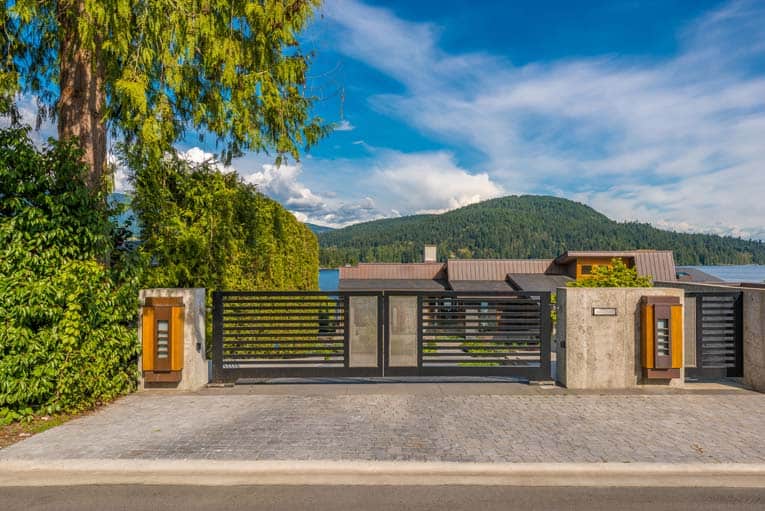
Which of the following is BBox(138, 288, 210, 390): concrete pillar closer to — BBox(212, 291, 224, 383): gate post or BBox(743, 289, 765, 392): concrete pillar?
BBox(212, 291, 224, 383): gate post

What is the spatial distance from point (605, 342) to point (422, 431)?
3179 mm

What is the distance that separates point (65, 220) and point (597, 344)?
701 cm

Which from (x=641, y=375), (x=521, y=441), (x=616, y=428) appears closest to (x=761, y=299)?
(x=641, y=375)

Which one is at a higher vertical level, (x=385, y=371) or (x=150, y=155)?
(x=150, y=155)

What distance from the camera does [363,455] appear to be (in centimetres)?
405

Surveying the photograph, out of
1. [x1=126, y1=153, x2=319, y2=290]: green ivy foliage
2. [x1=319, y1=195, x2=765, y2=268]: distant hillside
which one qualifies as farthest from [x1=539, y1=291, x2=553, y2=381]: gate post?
[x1=319, y1=195, x2=765, y2=268]: distant hillside

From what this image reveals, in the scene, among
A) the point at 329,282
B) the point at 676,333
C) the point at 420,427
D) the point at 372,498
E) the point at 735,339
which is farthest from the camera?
the point at 329,282

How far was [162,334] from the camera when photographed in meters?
5.93

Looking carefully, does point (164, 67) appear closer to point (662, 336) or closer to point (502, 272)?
point (662, 336)

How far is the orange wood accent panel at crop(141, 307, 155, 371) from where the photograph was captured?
233 inches

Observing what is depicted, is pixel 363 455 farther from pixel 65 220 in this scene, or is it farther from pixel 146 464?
pixel 65 220

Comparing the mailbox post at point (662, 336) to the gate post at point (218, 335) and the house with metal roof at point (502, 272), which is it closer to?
the gate post at point (218, 335)

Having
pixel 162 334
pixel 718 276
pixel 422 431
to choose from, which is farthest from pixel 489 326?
pixel 718 276

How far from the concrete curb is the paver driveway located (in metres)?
0.13
